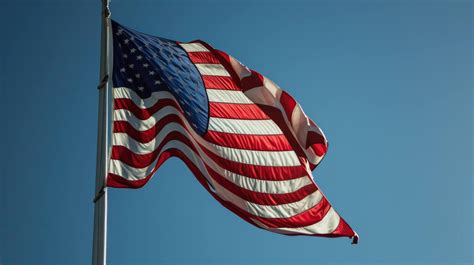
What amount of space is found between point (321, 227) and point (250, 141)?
2418 millimetres

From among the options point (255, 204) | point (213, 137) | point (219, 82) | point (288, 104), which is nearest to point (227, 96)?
point (219, 82)

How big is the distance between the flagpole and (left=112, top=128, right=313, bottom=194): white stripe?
81cm

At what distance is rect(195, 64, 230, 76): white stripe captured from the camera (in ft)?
54.7

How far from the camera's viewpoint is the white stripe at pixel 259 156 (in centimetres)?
1582

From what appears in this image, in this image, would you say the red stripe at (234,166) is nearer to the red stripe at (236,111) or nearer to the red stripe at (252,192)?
the red stripe at (252,192)

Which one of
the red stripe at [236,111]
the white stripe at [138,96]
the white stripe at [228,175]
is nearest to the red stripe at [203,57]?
the red stripe at [236,111]

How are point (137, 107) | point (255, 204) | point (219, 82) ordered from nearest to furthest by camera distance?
point (137, 107), point (255, 204), point (219, 82)

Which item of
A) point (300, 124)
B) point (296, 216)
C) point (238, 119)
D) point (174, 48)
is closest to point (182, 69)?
point (174, 48)

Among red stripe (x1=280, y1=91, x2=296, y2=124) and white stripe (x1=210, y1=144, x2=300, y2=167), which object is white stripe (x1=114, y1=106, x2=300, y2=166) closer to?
white stripe (x1=210, y1=144, x2=300, y2=167)

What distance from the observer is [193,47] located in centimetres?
1694

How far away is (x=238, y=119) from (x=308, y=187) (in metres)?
2.15

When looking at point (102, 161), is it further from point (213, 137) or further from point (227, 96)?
point (227, 96)

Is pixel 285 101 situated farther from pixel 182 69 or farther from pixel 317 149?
pixel 182 69

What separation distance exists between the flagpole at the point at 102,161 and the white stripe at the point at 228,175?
0.81 metres
